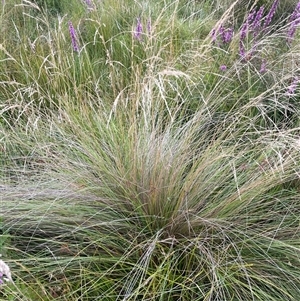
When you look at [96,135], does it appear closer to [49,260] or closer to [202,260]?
[49,260]

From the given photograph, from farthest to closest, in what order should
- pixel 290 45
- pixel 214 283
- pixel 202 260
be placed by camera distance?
pixel 290 45 < pixel 202 260 < pixel 214 283

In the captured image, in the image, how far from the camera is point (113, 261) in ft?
4.91

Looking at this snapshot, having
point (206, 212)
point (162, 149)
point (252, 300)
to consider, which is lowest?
point (252, 300)

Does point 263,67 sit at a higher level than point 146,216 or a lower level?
higher

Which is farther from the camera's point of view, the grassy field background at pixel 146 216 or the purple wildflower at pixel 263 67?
the purple wildflower at pixel 263 67

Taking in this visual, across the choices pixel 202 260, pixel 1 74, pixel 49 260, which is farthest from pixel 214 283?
pixel 1 74

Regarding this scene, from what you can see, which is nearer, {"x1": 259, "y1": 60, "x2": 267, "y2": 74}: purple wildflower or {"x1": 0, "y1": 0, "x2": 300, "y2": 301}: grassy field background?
{"x1": 0, "y1": 0, "x2": 300, "y2": 301}: grassy field background

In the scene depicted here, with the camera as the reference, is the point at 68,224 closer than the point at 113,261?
No

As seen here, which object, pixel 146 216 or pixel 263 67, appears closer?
pixel 146 216

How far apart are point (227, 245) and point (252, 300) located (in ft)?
0.61

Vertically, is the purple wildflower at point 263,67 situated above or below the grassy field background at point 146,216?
above

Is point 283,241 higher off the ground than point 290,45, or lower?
lower

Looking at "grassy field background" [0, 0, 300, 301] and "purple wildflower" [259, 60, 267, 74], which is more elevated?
"purple wildflower" [259, 60, 267, 74]

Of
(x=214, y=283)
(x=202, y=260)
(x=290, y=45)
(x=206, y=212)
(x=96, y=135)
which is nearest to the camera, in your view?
(x=214, y=283)
